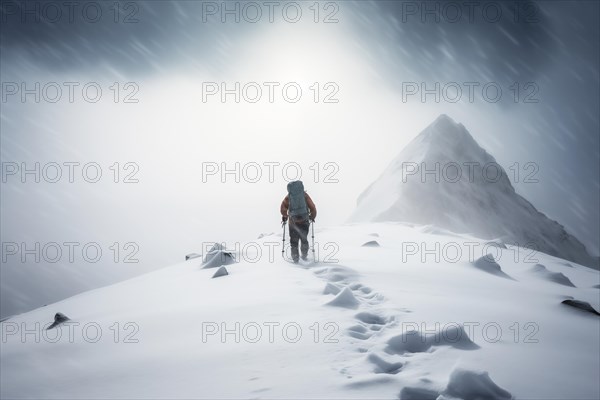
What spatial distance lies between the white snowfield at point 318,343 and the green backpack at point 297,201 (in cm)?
281

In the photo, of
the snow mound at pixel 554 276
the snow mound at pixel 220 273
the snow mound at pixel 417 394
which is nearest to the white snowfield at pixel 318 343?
the snow mound at pixel 417 394

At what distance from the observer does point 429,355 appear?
4.14 metres

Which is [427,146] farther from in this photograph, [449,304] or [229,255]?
[449,304]

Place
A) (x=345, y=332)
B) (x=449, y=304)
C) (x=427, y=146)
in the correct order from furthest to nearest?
(x=427, y=146)
(x=449, y=304)
(x=345, y=332)

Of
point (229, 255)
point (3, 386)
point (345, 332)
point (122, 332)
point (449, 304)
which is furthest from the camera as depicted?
point (229, 255)

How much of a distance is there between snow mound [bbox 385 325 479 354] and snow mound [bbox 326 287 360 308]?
1.63m

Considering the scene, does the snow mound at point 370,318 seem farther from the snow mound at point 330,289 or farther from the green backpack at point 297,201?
the green backpack at point 297,201

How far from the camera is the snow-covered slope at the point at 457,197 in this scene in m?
43.2

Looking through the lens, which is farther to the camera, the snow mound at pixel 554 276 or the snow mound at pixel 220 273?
the snow mound at pixel 554 276

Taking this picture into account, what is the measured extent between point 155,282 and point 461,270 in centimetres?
895

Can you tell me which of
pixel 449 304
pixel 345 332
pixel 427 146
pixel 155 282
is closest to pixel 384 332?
pixel 345 332

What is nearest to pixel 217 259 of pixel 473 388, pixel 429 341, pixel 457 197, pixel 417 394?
pixel 429 341

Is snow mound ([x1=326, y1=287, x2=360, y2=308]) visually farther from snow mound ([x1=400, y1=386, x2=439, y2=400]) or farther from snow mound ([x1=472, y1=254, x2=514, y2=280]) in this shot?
snow mound ([x1=472, y1=254, x2=514, y2=280])

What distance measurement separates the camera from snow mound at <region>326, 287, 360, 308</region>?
6063 mm
